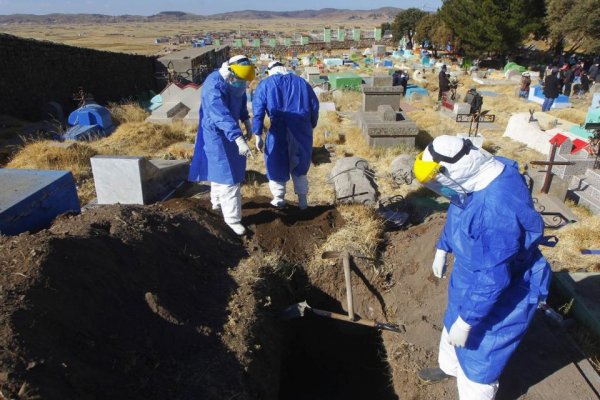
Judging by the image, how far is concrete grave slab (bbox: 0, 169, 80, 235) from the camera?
3.73 metres

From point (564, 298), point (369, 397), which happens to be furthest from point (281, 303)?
point (564, 298)

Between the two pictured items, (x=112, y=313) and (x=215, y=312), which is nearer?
(x=112, y=313)

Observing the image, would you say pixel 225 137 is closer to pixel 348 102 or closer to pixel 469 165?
pixel 469 165

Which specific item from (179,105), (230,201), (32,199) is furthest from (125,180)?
(179,105)

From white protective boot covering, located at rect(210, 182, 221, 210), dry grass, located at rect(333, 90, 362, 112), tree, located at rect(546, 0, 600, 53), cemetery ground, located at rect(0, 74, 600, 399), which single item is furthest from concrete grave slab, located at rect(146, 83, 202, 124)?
tree, located at rect(546, 0, 600, 53)

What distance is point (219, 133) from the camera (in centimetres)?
420

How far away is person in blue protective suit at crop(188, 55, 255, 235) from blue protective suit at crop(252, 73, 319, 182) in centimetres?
29

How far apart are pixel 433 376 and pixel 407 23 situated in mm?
46751

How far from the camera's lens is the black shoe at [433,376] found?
128 inches

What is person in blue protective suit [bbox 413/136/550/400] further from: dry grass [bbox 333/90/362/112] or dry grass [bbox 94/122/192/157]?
dry grass [bbox 333/90/362/112]

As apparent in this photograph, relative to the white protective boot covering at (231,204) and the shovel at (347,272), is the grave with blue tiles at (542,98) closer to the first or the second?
the shovel at (347,272)

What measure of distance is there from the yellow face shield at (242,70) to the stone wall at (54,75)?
35.1 feet

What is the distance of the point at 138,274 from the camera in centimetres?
329

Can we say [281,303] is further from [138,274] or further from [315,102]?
[315,102]
